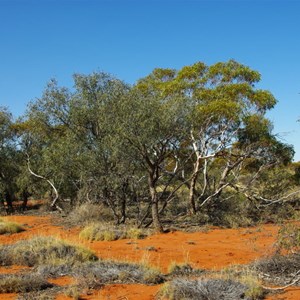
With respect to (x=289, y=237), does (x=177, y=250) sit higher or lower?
lower

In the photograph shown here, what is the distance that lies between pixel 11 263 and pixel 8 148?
791 inches

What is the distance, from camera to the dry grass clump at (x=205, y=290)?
26.4 ft

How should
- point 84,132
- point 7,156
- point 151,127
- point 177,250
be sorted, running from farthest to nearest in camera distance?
point 7,156, point 84,132, point 151,127, point 177,250

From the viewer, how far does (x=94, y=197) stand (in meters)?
23.3

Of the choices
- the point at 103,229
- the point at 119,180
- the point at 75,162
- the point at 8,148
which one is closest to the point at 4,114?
the point at 8,148

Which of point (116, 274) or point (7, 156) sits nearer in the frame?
point (116, 274)

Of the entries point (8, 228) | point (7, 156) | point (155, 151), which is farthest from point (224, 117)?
point (7, 156)

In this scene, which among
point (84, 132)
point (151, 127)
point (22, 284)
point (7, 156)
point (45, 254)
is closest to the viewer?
point (22, 284)

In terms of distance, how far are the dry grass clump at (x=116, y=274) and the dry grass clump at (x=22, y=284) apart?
0.82 metres

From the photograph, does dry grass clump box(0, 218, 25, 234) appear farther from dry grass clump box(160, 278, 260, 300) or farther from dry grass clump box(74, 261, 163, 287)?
dry grass clump box(160, 278, 260, 300)

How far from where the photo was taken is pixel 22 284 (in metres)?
9.23

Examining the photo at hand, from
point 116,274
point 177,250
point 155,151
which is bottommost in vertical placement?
point 177,250

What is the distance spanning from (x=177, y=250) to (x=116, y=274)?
4.84 meters

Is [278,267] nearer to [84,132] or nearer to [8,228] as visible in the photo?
[8,228]
